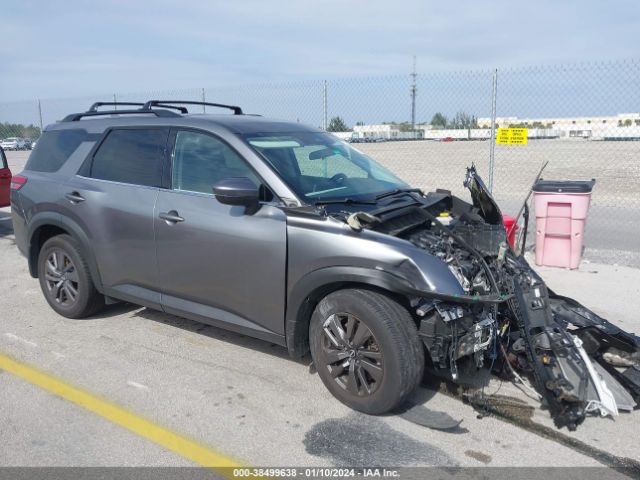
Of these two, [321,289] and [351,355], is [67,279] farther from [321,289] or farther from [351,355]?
[351,355]

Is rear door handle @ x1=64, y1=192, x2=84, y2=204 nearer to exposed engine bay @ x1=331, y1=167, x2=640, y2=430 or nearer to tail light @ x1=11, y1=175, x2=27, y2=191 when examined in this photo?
tail light @ x1=11, y1=175, x2=27, y2=191

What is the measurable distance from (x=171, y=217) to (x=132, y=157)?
809 millimetres

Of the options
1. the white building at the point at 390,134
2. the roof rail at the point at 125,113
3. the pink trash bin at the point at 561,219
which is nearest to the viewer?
the roof rail at the point at 125,113

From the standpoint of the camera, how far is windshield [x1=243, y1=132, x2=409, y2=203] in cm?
405

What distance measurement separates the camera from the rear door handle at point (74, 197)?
4.89 meters

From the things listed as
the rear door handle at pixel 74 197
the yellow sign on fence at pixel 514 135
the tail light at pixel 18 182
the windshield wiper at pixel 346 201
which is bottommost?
the rear door handle at pixel 74 197

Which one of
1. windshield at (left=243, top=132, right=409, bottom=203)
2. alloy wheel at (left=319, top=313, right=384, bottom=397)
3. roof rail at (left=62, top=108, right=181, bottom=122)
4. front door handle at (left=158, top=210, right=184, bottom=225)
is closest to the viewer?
alloy wheel at (left=319, top=313, right=384, bottom=397)

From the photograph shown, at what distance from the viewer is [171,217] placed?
4.27m

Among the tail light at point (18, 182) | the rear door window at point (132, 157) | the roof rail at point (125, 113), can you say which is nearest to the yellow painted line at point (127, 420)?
the rear door window at point (132, 157)

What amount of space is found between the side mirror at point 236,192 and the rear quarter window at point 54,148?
202cm

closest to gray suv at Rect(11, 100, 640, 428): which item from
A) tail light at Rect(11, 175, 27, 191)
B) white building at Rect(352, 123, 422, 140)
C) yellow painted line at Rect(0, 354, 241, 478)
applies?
→ tail light at Rect(11, 175, 27, 191)

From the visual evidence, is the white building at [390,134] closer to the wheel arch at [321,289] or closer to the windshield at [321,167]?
the windshield at [321,167]

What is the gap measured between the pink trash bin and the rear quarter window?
5103mm

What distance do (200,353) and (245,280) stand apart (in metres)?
0.95
